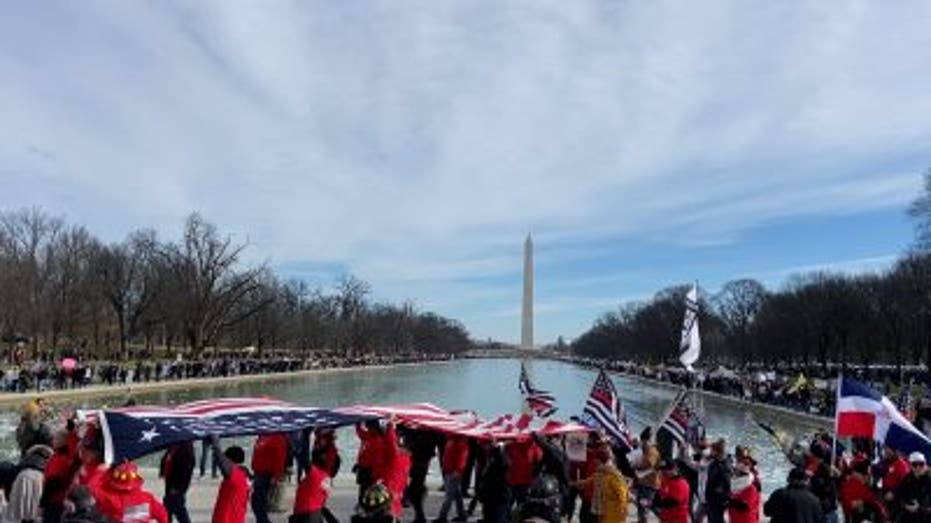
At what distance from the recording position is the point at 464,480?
666 inches

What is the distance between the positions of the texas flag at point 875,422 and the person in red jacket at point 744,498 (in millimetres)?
2107

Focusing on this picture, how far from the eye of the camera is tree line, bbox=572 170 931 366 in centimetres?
7912

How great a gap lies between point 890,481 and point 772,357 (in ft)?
352

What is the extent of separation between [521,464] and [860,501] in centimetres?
437

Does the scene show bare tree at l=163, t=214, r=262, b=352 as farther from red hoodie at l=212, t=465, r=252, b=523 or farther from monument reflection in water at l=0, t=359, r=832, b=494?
red hoodie at l=212, t=465, r=252, b=523

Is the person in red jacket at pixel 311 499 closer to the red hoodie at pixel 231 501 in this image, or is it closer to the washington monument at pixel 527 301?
the red hoodie at pixel 231 501

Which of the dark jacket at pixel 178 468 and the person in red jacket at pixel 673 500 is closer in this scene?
the person in red jacket at pixel 673 500

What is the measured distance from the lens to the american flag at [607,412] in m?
16.5

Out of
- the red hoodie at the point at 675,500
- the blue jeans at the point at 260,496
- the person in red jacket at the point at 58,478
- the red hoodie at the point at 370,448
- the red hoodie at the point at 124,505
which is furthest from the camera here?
the blue jeans at the point at 260,496

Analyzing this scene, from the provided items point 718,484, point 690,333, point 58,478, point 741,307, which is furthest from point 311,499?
point 741,307

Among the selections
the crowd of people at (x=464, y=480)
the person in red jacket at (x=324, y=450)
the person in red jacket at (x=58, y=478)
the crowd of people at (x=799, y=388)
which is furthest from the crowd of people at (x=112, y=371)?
the person in red jacket at (x=58, y=478)

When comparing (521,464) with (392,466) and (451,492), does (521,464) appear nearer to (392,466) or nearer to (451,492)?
(451,492)

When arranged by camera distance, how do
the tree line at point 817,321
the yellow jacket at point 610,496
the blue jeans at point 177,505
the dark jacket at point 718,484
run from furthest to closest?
the tree line at point 817,321, the dark jacket at point 718,484, the blue jeans at point 177,505, the yellow jacket at point 610,496

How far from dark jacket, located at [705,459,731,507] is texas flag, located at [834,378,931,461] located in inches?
63.2
